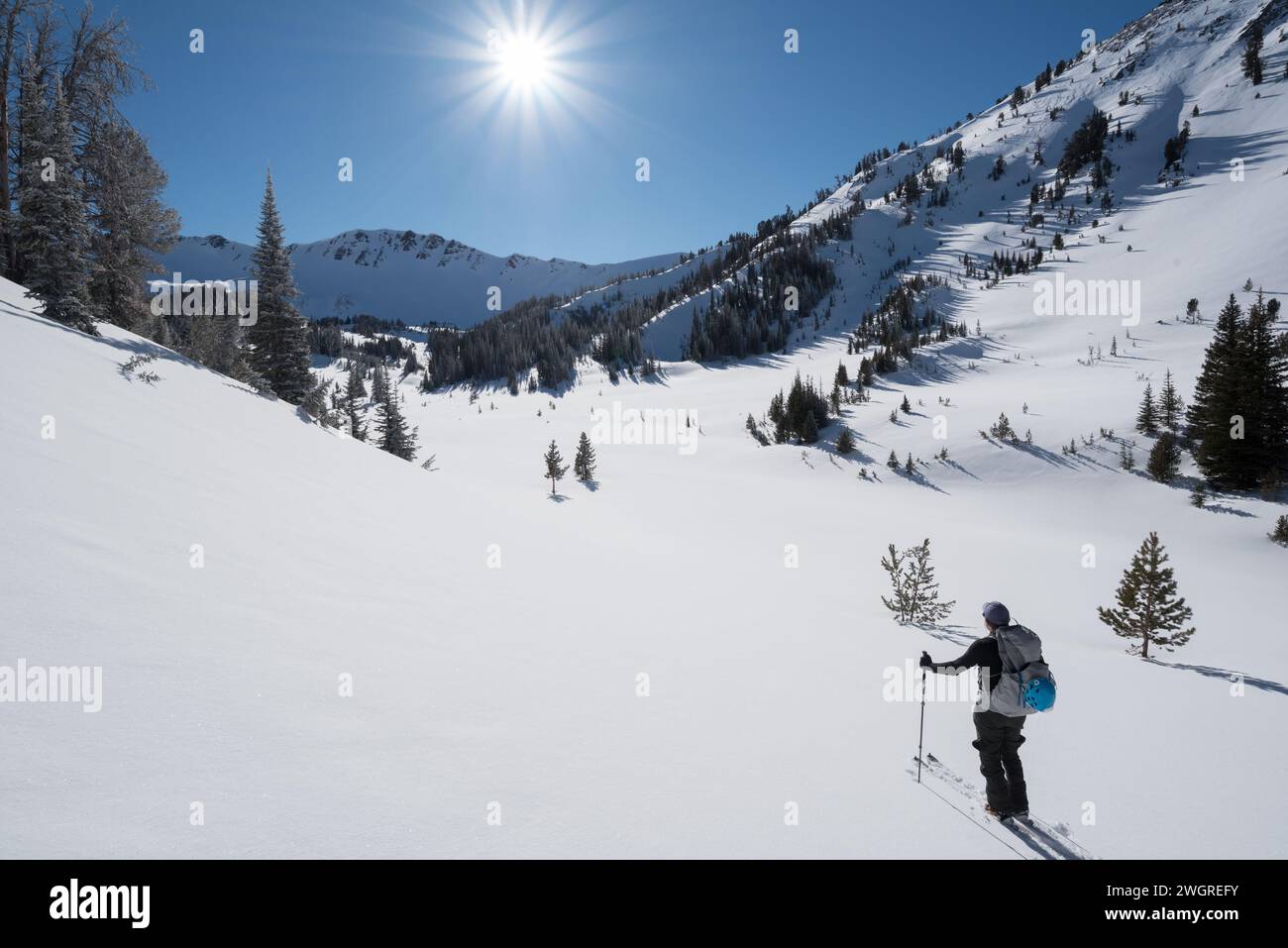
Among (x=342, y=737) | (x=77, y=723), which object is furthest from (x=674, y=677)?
(x=77, y=723)

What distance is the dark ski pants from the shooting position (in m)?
4.53

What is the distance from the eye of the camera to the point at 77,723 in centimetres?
278

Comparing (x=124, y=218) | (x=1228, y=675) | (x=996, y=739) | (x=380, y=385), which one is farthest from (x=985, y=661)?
(x=380, y=385)

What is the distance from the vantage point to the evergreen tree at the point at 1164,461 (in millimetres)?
23406

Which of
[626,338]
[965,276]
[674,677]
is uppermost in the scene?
[965,276]

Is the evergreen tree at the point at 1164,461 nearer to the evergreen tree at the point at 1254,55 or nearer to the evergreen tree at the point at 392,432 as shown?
the evergreen tree at the point at 392,432

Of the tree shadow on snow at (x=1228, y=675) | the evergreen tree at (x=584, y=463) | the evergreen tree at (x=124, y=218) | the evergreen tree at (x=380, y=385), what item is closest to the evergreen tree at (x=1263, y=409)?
the tree shadow on snow at (x=1228, y=675)

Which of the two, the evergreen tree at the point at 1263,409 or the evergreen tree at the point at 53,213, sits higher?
the evergreen tree at the point at 53,213

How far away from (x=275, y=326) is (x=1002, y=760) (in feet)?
85.9

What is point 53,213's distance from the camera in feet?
47.6

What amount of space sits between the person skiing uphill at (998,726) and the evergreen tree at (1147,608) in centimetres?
785

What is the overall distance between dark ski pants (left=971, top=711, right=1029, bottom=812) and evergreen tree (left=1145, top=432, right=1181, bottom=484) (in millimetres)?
27634
